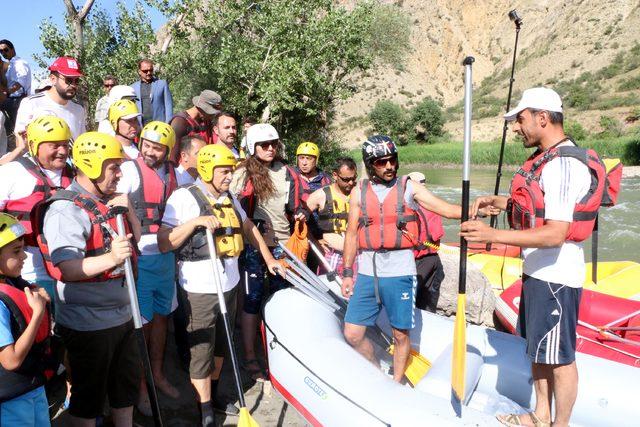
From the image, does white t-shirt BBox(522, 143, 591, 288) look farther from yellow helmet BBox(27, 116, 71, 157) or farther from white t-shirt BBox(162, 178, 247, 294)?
yellow helmet BBox(27, 116, 71, 157)

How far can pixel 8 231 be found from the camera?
203cm

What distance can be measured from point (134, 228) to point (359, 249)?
1391 mm

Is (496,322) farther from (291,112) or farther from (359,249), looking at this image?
(291,112)

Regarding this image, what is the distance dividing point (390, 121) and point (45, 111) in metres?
36.7

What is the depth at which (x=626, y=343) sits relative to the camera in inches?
150

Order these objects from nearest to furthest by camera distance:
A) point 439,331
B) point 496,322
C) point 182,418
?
point 182,418
point 439,331
point 496,322

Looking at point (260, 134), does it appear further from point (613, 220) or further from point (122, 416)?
point (613, 220)

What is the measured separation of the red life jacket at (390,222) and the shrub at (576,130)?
33.3m

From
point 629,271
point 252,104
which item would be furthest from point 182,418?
point 252,104

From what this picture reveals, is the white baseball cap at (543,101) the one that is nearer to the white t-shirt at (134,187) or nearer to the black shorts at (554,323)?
the black shorts at (554,323)

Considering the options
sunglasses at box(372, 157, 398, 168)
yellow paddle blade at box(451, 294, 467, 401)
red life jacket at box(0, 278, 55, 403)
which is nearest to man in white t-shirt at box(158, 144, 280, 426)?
sunglasses at box(372, 157, 398, 168)

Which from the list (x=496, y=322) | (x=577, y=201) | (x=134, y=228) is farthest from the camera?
(x=496, y=322)

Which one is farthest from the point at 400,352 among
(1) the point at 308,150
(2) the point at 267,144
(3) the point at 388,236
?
(1) the point at 308,150

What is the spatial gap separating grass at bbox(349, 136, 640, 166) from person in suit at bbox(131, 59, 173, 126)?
1887cm
